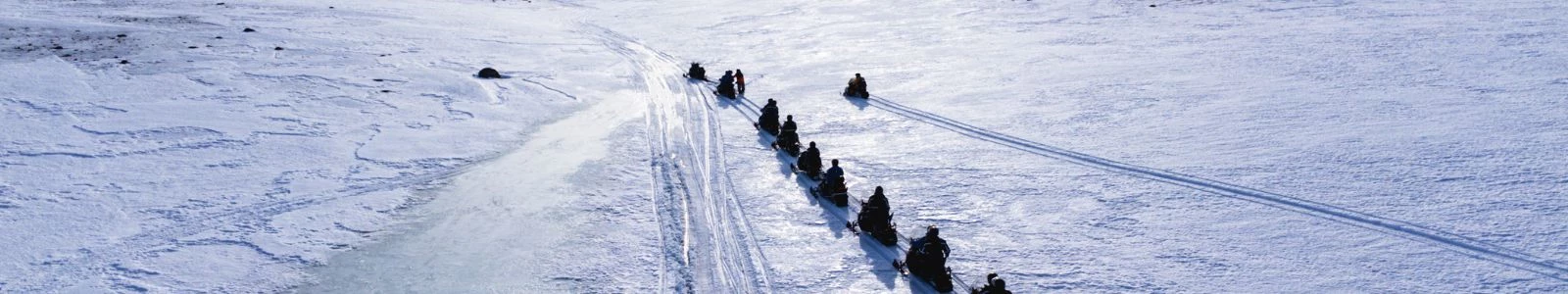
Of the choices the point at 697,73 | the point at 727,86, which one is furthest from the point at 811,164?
the point at 697,73

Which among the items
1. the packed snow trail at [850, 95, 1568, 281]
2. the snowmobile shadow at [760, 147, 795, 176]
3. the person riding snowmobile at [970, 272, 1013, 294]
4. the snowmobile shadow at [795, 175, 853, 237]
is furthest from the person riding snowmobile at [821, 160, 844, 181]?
the packed snow trail at [850, 95, 1568, 281]

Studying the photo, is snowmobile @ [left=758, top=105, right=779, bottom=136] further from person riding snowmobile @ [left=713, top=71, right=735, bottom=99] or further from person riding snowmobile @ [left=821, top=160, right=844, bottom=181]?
person riding snowmobile @ [left=821, top=160, right=844, bottom=181]

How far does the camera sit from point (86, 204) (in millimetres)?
13047

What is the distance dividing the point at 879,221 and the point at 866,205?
1.26 feet

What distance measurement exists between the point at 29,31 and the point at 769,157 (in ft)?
79.0

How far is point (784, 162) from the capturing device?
16.0 metres

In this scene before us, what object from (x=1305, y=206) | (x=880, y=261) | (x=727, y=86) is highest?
(x=727, y=86)

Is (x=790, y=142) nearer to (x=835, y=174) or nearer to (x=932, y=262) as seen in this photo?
(x=835, y=174)

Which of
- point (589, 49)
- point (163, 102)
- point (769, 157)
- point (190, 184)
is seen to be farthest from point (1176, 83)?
point (163, 102)

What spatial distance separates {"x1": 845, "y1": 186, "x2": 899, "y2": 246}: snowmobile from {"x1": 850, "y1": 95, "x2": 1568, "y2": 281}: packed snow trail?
4840 millimetres

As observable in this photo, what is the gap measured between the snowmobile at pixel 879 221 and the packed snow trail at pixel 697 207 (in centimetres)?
142

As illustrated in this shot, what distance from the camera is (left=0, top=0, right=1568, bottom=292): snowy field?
36.6 feet

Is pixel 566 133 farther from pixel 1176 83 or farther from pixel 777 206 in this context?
pixel 1176 83

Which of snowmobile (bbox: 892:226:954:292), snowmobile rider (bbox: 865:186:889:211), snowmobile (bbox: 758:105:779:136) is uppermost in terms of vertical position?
snowmobile (bbox: 758:105:779:136)
